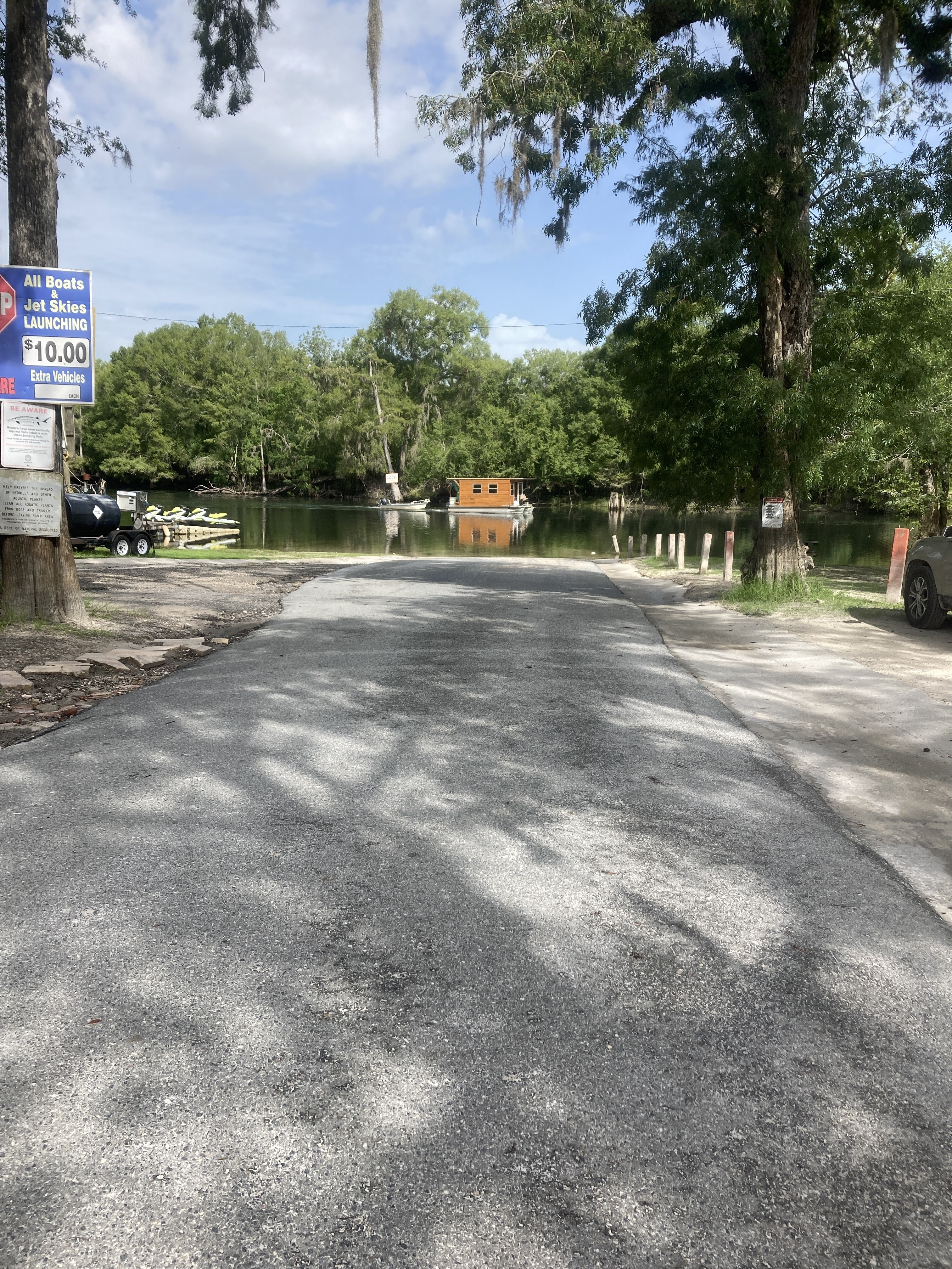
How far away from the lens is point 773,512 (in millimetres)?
14047

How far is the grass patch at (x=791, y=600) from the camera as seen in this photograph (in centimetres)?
1289

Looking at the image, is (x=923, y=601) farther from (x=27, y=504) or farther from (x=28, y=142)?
(x=28, y=142)

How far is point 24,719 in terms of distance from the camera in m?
5.96

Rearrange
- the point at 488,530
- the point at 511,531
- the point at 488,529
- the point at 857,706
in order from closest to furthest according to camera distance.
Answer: the point at 857,706 → the point at 488,530 → the point at 511,531 → the point at 488,529

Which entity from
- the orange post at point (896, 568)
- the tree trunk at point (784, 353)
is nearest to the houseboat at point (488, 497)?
the tree trunk at point (784, 353)

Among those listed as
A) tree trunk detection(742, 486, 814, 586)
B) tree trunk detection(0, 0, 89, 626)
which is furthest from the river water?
tree trunk detection(0, 0, 89, 626)

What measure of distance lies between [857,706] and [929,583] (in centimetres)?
475

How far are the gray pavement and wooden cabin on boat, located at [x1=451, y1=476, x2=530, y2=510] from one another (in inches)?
2838

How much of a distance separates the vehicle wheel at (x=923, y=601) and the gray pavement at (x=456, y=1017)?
6.85m

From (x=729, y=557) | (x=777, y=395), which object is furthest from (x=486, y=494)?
(x=777, y=395)

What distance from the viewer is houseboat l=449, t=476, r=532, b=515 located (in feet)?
249

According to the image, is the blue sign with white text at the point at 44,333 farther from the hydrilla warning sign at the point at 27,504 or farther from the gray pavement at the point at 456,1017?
the gray pavement at the point at 456,1017

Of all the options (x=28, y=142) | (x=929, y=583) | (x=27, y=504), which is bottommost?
(x=929, y=583)

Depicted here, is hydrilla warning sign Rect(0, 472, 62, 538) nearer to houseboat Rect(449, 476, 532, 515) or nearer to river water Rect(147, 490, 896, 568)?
river water Rect(147, 490, 896, 568)
